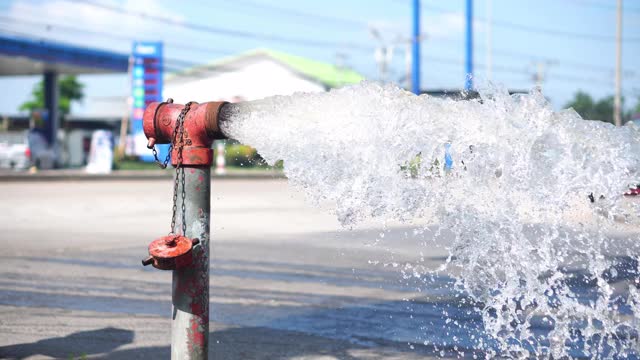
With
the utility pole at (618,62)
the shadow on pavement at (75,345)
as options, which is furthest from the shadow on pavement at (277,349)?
the utility pole at (618,62)

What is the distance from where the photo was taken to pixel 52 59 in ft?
129

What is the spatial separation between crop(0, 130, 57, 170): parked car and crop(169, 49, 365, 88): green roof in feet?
104

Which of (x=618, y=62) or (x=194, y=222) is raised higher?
(x=618, y=62)

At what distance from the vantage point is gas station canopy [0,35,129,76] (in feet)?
122

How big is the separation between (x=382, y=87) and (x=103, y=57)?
137 ft

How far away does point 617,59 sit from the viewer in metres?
40.8

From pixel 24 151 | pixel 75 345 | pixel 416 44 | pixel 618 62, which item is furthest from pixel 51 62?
pixel 75 345

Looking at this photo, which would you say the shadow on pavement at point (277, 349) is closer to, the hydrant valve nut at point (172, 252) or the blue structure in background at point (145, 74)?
the hydrant valve nut at point (172, 252)

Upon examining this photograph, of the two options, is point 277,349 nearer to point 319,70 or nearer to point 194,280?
point 194,280

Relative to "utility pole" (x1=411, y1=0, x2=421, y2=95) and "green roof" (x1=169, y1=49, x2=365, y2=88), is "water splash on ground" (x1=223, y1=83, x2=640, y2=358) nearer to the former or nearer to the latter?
"utility pole" (x1=411, y1=0, x2=421, y2=95)

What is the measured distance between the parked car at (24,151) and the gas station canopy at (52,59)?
3499mm

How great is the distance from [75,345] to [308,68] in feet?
236

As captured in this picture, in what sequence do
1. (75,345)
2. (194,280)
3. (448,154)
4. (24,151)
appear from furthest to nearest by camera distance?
(24,151), (75,345), (448,154), (194,280)

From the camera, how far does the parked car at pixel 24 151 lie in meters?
38.7
